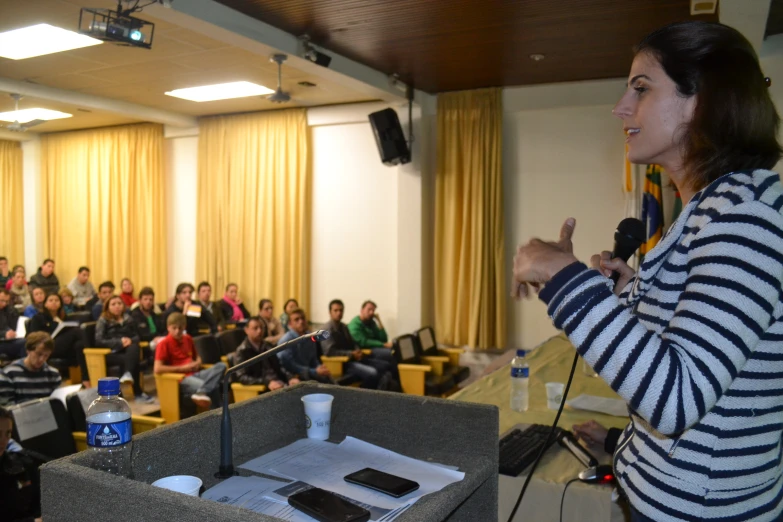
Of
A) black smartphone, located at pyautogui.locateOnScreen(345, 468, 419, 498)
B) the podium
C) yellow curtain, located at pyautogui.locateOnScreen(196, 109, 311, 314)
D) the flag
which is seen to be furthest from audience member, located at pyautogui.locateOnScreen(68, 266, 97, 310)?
black smartphone, located at pyautogui.locateOnScreen(345, 468, 419, 498)

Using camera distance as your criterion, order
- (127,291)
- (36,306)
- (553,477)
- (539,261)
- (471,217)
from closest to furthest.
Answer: (539,261)
(553,477)
(471,217)
(36,306)
(127,291)

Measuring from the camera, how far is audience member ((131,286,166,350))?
23.1ft

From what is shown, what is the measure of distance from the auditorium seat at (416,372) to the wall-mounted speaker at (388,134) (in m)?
1.94

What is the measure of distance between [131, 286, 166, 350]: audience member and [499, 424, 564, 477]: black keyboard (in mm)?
5414

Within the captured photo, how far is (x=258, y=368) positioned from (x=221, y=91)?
11.1 feet

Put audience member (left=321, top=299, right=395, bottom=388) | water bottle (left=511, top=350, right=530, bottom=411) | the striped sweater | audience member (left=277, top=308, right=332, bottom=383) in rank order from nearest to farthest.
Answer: the striped sweater, water bottle (left=511, top=350, right=530, bottom=411), audience member (left=277, top=308, right=332, bottom=383), audience member (left=321, top=299, right=395, bottom=388)

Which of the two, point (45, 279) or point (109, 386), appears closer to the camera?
point (109, 386)

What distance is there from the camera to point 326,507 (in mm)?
1046

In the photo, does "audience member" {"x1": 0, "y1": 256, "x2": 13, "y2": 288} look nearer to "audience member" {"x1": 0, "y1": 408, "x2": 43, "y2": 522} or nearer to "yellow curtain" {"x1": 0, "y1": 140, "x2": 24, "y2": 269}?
"yellow curtain" {"x1": 0, "y1": 140, "x2": 24, "y2": 269}

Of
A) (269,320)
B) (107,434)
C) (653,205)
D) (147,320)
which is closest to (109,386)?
(107,434)

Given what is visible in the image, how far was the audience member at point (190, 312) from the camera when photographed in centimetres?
736

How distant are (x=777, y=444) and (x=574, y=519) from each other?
3.41 feet

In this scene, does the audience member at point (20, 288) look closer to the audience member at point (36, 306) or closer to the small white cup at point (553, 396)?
the audience member at point (36, 306)

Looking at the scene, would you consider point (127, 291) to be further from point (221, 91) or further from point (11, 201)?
point (221, 91)
